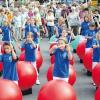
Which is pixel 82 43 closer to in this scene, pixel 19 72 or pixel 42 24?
pixel 19 72

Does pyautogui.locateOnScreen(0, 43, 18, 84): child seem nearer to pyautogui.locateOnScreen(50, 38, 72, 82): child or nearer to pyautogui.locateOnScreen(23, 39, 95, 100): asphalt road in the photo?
pyautogui.locateOnScreen(50, 38, 72, 82): child

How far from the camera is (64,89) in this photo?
8.70 meters

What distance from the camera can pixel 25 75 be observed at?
1084 cm

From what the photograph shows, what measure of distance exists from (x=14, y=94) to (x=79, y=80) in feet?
16.2

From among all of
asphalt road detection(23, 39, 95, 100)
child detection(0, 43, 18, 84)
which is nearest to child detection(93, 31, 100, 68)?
asphalt road detection(23, 39, 95, 100)

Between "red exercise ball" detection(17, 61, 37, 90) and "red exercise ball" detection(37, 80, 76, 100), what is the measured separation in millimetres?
1988

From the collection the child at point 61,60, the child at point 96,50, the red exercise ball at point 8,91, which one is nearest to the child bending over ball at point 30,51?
the child at point 96,50

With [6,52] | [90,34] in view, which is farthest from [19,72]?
[90,34]

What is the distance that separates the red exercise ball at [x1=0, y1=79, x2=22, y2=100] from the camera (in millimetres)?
8547

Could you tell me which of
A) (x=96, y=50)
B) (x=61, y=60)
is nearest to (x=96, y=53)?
(x=96, y=50)

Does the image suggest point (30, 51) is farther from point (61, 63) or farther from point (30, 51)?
point (61, 63)

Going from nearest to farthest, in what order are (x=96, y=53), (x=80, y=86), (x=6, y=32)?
(x=96, y=53) < (x=80, y=86) < (x=6, y=32)

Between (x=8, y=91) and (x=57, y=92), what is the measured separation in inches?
42.4

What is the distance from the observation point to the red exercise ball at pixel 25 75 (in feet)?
35.3
